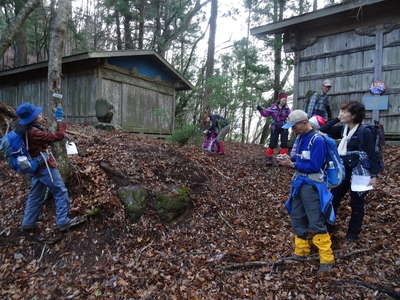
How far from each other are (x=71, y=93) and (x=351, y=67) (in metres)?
11.1

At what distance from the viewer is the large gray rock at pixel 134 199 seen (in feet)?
16.5

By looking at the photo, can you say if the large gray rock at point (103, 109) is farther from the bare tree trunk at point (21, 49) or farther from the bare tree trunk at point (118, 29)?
the bare tree trunk at point (118, 29)

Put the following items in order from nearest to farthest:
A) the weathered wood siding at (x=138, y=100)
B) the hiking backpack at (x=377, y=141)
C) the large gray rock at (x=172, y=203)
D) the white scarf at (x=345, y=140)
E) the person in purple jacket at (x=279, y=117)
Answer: the hiking backpack at (x=377, y=141)
the white scarf at (x=345, y=140)
the large gray rock at (x=172, y=203)
the person in purple jacket at (x=279, y=117)
the weathered wood siding at (x=138, y=100)

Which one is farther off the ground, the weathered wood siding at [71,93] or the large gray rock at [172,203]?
the weathered wood siding at [71,93]

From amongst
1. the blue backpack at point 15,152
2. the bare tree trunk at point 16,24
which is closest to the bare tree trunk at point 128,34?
the bare tree trunk at point 16,24

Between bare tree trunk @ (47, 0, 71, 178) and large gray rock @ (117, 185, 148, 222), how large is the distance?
1.13 meters

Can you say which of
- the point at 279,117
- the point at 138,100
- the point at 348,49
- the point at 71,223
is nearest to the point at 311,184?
the point at 71,223

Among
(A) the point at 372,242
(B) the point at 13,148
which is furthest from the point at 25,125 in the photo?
(A) the point at 372,242

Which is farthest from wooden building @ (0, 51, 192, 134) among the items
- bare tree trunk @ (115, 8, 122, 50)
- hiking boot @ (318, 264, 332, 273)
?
hiking boot @ (318, 264, 332, 273)

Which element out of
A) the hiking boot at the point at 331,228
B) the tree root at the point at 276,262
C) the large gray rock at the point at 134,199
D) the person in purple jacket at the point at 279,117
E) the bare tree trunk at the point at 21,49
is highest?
the bare tree trunk at the point at 21,49

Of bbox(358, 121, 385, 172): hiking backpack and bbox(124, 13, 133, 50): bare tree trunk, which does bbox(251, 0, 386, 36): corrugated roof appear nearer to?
bbox(358, 121, 385, 172): hiking backpack

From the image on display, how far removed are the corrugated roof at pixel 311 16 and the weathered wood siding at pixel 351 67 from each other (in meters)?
0.84

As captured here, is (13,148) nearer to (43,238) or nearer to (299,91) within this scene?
(43,238)

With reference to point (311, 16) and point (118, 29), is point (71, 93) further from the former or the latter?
point (118, 29)
